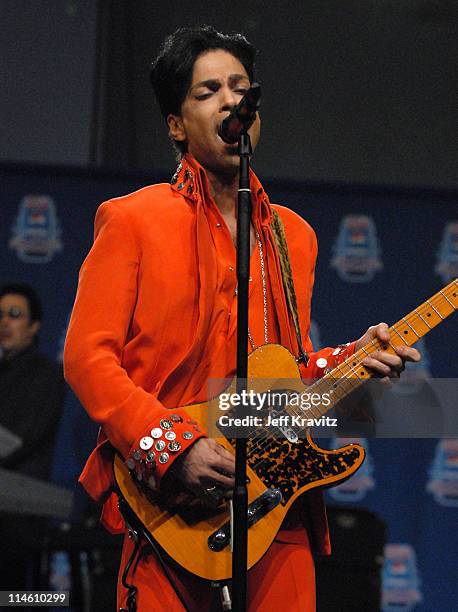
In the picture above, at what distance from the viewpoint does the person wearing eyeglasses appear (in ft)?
14.2

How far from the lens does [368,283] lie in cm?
502

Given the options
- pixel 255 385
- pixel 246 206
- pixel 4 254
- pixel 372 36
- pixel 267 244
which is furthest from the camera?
pixel 372 36

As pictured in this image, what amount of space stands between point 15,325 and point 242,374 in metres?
2.98

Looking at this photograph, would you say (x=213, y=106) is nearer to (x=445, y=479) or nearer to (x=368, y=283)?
(x=368, y=283)

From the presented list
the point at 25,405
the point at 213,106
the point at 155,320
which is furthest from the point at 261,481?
the point at 25,405

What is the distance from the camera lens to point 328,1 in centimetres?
536

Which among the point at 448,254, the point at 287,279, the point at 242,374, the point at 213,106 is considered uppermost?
the point at 448,254

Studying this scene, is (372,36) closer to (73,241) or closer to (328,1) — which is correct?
(328,1)

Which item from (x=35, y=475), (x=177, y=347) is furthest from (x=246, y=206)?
(x=35, y=475)

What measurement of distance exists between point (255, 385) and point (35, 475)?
2585 mm

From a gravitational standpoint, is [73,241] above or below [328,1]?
A: below

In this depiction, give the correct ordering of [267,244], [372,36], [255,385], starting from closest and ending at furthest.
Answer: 1. [255,385]
2. [267,244]
3. [372,36]

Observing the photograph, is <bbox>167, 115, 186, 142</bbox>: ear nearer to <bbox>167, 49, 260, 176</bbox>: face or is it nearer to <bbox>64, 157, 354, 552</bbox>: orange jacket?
<bbox>167, 49, 260, 176</bbox>: face

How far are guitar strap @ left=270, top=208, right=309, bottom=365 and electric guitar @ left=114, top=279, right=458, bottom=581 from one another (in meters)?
0.12
